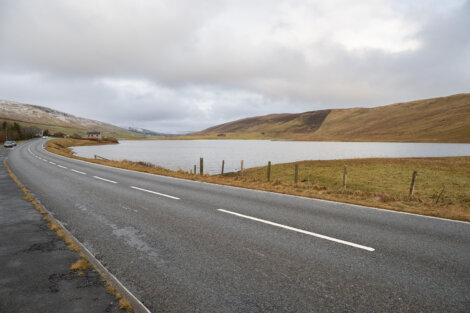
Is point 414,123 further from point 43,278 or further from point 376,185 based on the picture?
point 43,278

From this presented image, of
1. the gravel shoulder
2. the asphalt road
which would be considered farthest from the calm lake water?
the gravel shoulder

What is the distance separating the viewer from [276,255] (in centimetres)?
527

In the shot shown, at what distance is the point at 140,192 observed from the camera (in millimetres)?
12023

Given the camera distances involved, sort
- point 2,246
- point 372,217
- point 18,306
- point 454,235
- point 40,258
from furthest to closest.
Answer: point 372,217, point 454,235, point 2,246, point 40,258, point 18,306

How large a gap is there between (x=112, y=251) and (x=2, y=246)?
239 cm

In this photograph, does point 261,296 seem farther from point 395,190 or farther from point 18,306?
point 395,190

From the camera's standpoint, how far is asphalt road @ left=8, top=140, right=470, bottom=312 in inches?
151

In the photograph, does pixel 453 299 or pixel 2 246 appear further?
pixel 2 246

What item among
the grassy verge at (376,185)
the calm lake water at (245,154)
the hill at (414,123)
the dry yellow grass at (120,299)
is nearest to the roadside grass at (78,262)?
the dry yellow grass at (120,299)

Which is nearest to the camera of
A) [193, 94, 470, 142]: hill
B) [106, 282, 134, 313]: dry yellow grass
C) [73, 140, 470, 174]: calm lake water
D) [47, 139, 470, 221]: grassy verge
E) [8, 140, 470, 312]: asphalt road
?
[106, 282, 134, 313]: dry yellow grass

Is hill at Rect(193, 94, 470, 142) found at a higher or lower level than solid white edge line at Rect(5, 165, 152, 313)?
higher

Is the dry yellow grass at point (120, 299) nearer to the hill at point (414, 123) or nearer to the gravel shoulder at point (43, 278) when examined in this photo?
the gravel shoulder at point (43, 278)

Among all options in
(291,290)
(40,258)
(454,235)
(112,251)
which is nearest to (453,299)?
(291,290)

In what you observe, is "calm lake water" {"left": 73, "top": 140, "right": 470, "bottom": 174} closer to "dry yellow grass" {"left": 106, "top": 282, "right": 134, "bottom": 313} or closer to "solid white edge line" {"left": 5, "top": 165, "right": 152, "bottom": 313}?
"solid white edge line" {"left": 5, "top": 165, "right": 152, "bottom": 313}
